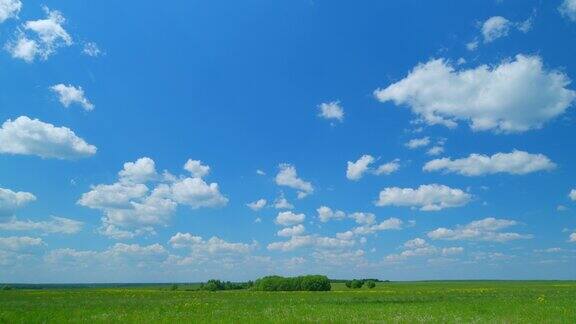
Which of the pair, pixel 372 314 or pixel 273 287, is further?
pixel 273 287

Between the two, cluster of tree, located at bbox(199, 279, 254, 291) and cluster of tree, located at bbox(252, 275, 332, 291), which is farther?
cluster of tree, located at bbox(199, 279, 254, 291)

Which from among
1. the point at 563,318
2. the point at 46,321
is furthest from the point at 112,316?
the point at 563,318

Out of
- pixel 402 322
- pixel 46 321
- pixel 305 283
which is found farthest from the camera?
pixel 305 283

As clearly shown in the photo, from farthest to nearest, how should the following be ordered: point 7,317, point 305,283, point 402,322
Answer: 1. point 305,283
2. point 7,317
3. point 402,322

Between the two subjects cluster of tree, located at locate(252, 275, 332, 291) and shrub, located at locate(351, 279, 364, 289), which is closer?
cluster of tree, located at locate(252, 275, 332, 291)

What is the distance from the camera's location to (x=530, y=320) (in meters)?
22.5

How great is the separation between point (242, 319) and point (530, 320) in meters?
13.2

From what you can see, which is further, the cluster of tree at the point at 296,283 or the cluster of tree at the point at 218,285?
the cluster of tree at the point at 218,285

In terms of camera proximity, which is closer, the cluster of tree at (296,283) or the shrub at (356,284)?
the cluster of tree at (296,283)

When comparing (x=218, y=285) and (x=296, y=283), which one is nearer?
(x=296, y=283)

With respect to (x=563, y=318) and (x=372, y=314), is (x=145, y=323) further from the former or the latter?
(x=563, y=318)

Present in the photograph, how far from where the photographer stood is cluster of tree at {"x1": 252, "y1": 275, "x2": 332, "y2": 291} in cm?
9025

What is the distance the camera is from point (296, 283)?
92625 mm

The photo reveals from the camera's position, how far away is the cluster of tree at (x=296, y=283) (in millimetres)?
90250
